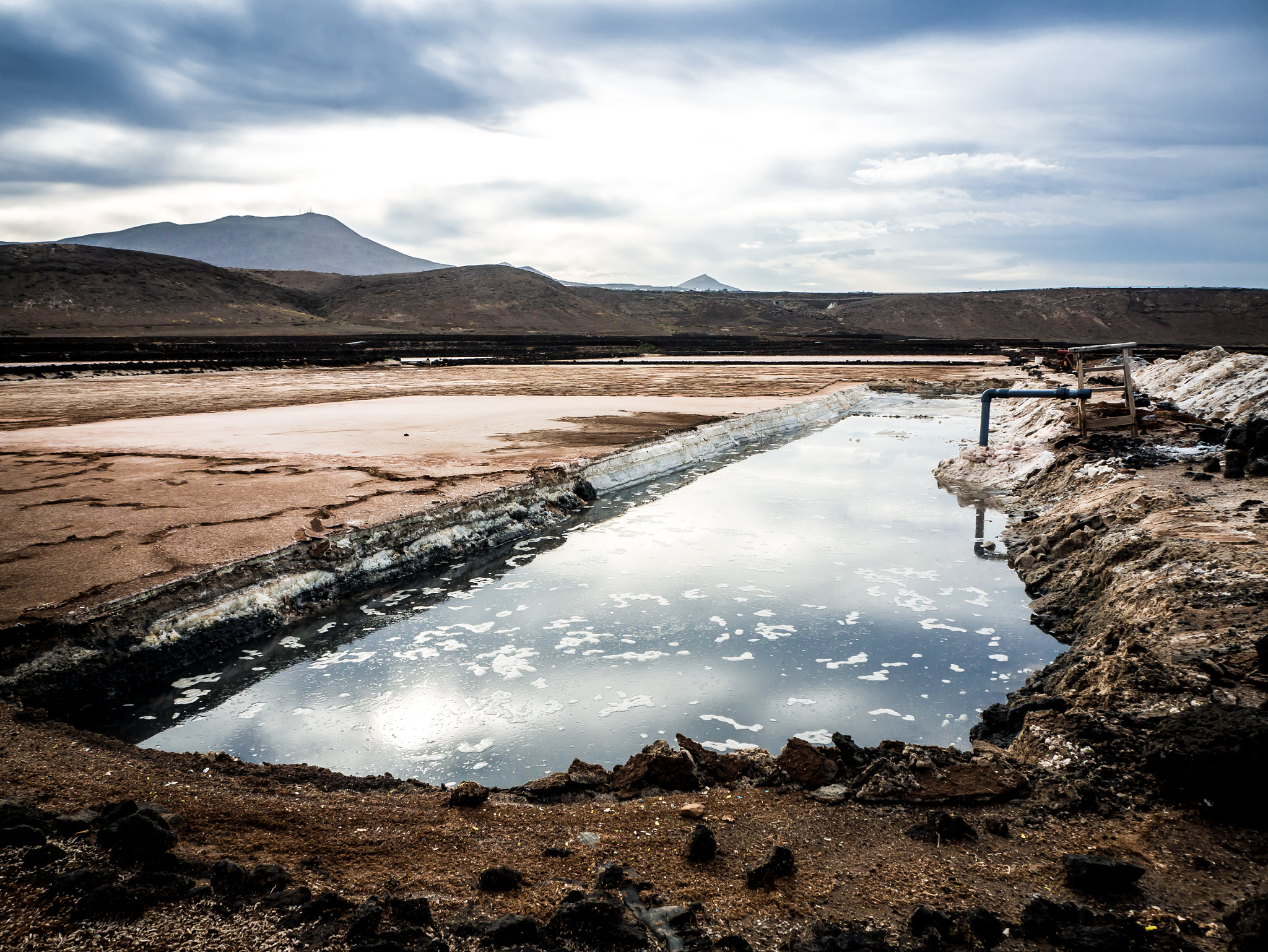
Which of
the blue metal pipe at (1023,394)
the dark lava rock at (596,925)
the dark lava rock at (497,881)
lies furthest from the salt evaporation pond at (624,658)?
the blue metal pipe at (1023,394)

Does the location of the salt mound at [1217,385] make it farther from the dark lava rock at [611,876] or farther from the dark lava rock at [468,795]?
the dark lava rock at [468,795]

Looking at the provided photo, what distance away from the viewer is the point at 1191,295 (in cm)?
8856

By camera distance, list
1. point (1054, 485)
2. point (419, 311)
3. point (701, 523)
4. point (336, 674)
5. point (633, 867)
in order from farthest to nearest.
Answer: point (419, 311) → point (1054, 485) → point (701, 523) → point (336, 674) → point (633, 867)

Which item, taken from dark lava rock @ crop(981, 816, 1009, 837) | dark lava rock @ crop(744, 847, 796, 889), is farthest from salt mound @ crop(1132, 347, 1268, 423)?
dark lava rock @ crop(744, 847, 796, 889)

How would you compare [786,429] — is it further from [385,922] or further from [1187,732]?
[385,922]

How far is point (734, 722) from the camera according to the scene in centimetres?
408

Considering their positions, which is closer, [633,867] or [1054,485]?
[633,867]

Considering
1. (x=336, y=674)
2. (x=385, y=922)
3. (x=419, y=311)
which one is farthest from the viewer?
(x=419, y=311)

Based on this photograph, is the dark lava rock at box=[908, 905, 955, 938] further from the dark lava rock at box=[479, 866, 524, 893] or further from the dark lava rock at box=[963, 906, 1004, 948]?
the dark lava rock at box=[479, 866, 524, 893]

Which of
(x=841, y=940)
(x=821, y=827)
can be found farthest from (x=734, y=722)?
(x=841, y=940)

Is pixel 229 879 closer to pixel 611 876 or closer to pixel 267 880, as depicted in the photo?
pixel 267 880

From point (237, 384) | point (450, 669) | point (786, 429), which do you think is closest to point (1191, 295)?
point (786, 429)

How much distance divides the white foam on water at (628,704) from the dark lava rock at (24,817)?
2.44 metres

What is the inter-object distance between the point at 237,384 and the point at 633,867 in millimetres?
21798
